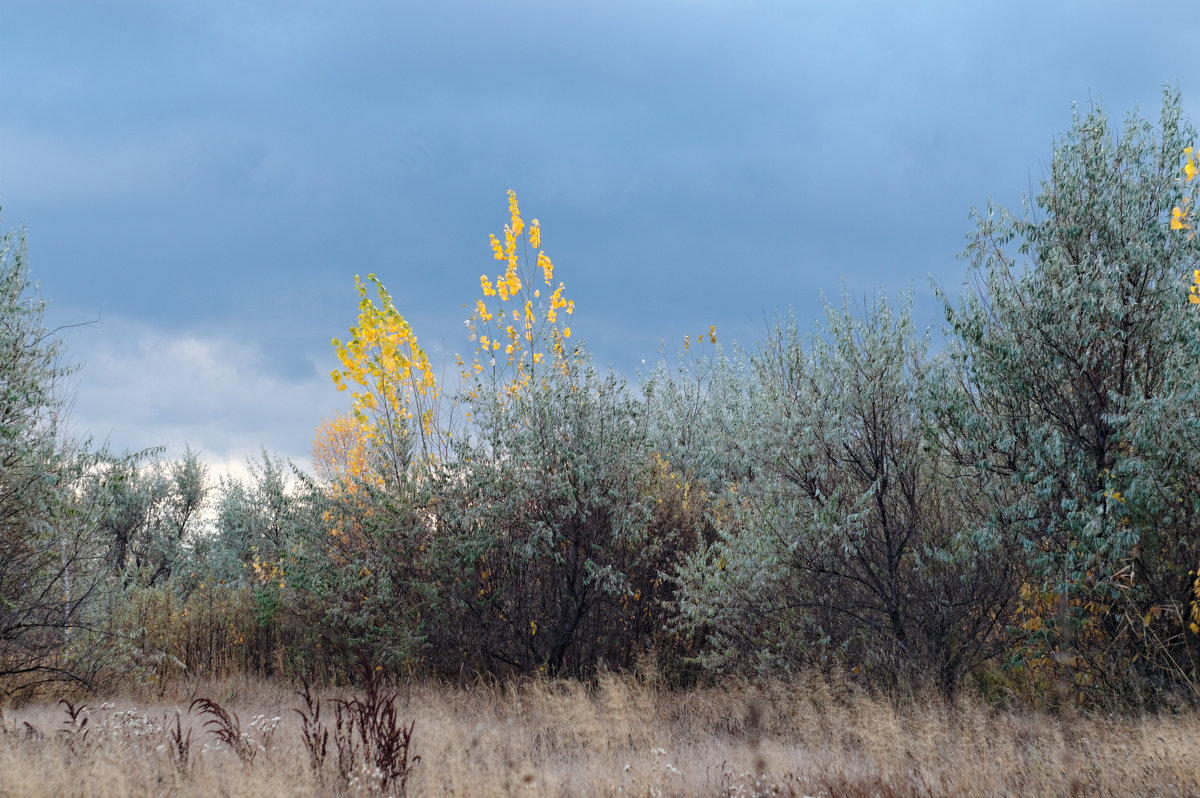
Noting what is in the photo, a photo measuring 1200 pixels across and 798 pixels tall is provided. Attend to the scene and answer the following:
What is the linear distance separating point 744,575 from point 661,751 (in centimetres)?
402

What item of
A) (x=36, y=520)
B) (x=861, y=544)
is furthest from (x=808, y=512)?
(x=36, y=520)

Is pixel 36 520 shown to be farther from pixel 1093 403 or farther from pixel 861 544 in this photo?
pixel 1093 403

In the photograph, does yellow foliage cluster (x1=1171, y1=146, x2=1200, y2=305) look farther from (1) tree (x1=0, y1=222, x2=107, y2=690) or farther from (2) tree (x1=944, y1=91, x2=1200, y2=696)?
(1) tree (x1=0, y1=222, x2=107, y2=690)

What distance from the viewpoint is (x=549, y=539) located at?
38.7 feet

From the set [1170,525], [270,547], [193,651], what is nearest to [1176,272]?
[1170,525]

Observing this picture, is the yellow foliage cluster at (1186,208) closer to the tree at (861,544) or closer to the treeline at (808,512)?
the treeline at (808,512)

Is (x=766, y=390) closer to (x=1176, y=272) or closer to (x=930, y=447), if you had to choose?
(x=930, y=447)

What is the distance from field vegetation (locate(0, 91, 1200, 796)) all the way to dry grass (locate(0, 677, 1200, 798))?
5 cm

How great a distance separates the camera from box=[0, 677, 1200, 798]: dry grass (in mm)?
6082

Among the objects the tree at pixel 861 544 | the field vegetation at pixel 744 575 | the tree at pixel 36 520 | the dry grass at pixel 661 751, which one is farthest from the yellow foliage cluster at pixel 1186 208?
the tree at pixel 36 520

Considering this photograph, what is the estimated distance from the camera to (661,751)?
6.97m

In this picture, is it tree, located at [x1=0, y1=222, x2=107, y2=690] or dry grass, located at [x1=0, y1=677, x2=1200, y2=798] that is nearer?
dry grass, located at [x1=0, y1=677, x2=1200, y2=798]

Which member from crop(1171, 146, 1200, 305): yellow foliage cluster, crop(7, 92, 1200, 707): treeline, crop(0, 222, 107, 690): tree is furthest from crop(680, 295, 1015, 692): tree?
crop(0, 222, 107, 690): tree

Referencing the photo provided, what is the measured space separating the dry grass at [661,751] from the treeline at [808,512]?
1.10 metres
